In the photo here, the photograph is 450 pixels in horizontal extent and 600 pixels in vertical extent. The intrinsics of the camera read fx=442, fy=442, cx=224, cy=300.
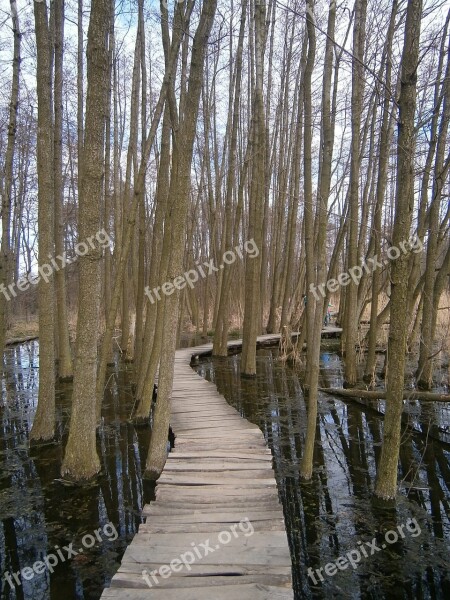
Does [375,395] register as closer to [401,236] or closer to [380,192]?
[380,192]

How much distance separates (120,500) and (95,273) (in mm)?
2115

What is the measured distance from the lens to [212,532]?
9.55ft

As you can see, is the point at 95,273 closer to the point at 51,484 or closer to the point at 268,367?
the point at 51,484

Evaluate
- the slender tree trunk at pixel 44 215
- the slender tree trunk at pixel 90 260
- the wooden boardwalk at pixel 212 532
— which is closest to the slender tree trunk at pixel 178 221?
the wooden boardwalk at pixel 212 532

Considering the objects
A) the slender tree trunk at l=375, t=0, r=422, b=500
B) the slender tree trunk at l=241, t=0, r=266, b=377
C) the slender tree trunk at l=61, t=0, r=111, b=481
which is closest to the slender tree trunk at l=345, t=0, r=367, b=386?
the slender tree trunk at l=241, t=0, r=266, b=377

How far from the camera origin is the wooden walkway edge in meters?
2.34

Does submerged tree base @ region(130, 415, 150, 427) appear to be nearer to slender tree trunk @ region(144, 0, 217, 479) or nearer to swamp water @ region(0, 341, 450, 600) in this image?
swamp water @ region(0, 341, 450, 600)

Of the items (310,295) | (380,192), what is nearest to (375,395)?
(310,295)

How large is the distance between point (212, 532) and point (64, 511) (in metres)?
1.66

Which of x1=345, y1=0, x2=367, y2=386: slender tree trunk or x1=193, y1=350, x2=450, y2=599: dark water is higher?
x1=345, y1=0, x2=367, y2=386: slender tree trunk

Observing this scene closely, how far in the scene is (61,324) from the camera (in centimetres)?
855

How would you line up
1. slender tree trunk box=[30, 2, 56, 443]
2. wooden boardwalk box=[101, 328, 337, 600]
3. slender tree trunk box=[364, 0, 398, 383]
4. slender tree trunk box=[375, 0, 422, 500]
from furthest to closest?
slender tree trunk box=[364, 0, 398, 383] → slender tree trunk box=[30, 2, 56, 443] → slender tree trunk box=[375, 0, 422, 500] → wooden boardwalk box=[101, 328, 337, 600]

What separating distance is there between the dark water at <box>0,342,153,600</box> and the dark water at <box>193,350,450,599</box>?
1.38 m

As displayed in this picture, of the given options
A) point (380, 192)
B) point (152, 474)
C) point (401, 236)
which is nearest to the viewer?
point (401, 236)
